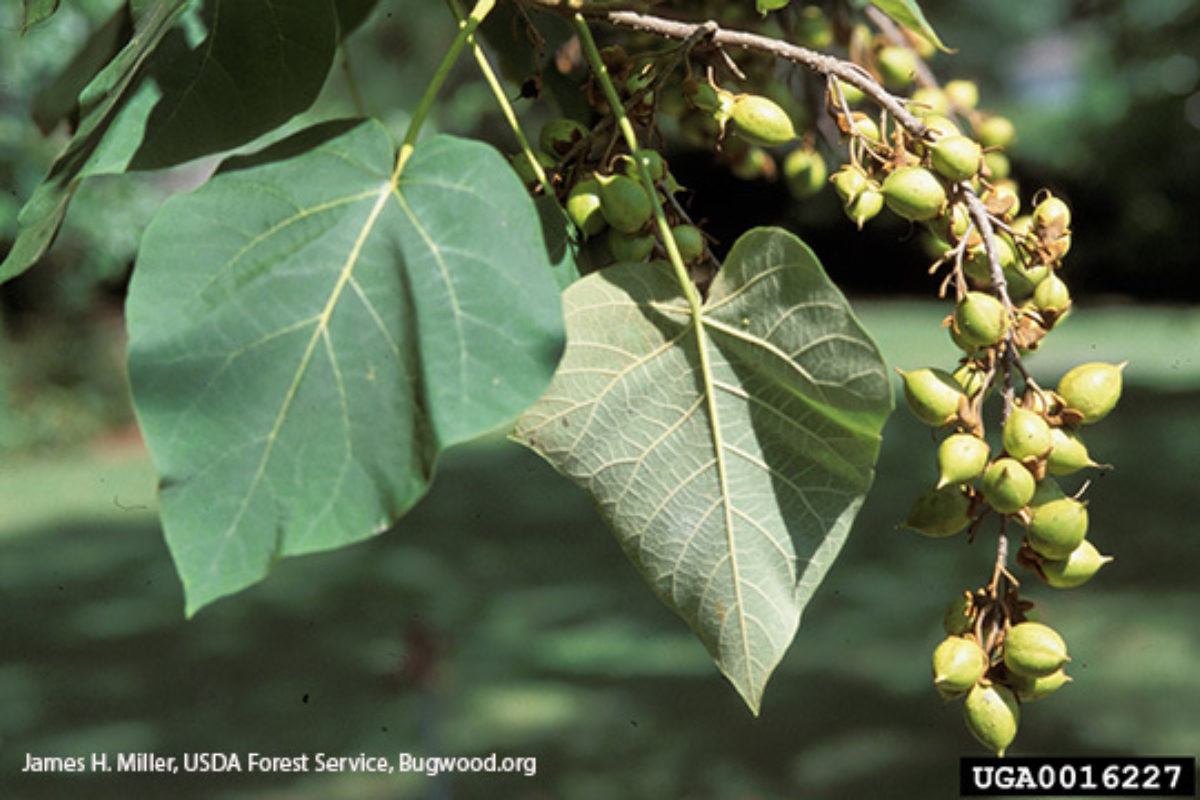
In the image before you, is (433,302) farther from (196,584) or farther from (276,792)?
(276,792)

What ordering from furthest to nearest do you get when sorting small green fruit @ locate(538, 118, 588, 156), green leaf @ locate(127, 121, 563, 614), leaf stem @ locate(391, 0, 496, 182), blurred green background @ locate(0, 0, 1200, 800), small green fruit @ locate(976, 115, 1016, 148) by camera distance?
blurred green background @ locate(0, 0, 1200, 800) → small green fruit @ locate(976, 115, 1016, 148) → small green fruit @ locate(538, 118, 588, 156) → leaf stem @ locate(391, 0, 496, 182) → green leaf @ locate(127, 121, 563, 614)

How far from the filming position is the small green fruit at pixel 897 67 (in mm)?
1253

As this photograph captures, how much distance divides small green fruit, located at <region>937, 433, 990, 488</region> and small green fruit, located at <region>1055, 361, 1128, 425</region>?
74 millimetres

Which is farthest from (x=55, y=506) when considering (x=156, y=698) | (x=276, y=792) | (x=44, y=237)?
(x=44, y=237)

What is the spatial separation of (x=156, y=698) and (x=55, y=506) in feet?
11.1

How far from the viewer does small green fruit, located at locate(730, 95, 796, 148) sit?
89 cm

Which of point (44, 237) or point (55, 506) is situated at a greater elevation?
point (44, 237)

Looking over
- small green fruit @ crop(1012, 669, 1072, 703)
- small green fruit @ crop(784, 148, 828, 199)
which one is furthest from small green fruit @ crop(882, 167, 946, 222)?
small green fruit @ crop(784, 148, 828, 199)

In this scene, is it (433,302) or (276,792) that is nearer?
(433,302)

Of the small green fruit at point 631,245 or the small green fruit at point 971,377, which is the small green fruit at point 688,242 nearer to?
the small green fruit at point 631,245

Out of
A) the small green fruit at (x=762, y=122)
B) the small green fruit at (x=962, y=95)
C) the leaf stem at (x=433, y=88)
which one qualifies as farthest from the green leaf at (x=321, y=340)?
the small green fruit at (x=962, y=95)

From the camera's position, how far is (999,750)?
33.2 inches

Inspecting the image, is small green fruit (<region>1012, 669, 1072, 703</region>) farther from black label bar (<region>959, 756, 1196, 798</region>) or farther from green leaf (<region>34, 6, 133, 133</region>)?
black label bar (<region>959, 756, 1196, 798</region>)

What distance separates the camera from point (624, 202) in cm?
85
